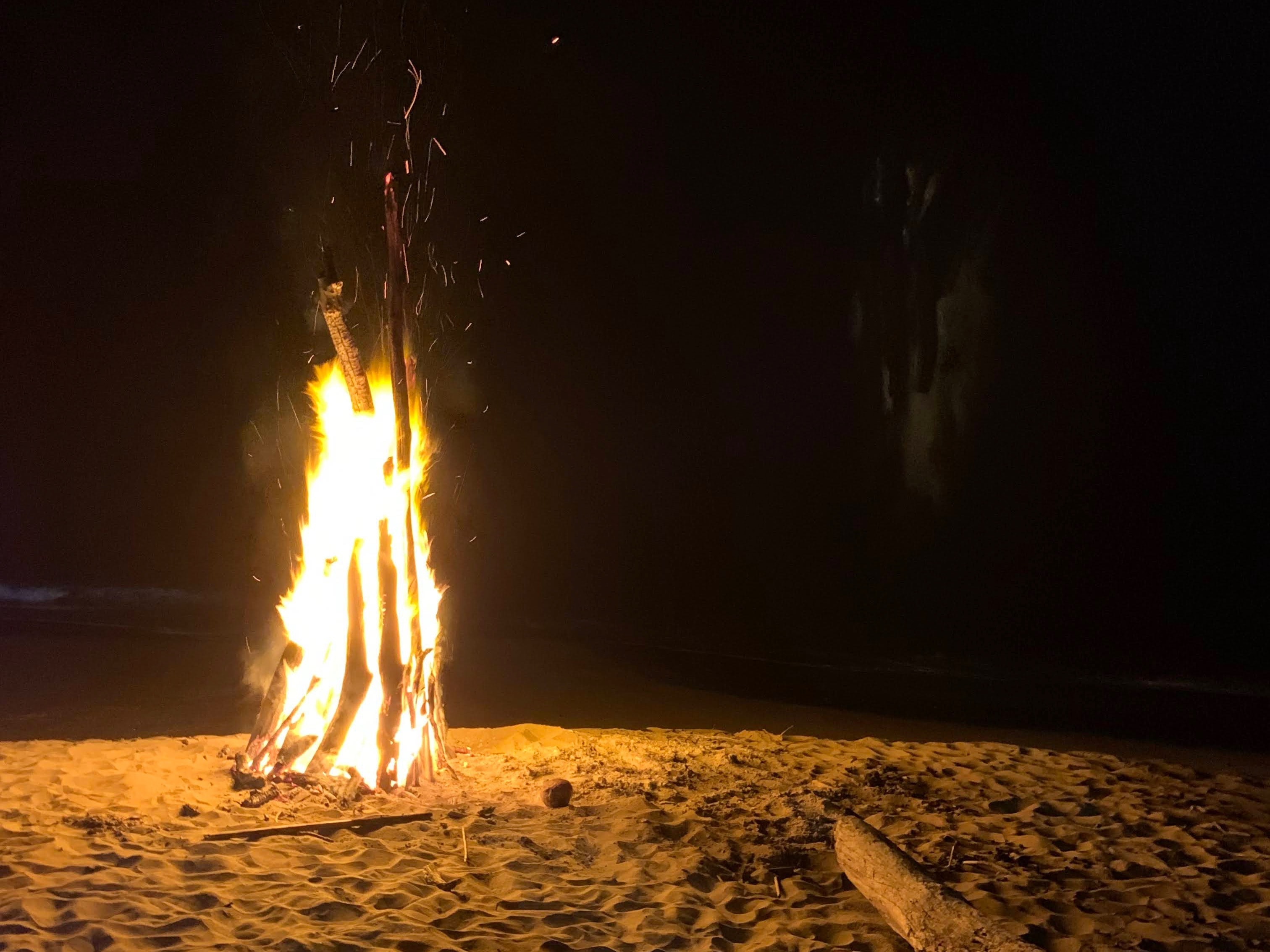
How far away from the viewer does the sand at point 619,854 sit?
12.5ft

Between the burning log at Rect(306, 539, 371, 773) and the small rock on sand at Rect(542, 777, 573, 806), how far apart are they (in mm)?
1248

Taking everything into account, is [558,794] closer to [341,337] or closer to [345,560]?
[345,560]

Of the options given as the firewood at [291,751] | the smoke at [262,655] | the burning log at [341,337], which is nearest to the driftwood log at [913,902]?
the firewood at [291,751]

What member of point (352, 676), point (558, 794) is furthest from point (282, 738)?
point (558, 794)

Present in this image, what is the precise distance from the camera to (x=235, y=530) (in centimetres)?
2008

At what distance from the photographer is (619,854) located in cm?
471

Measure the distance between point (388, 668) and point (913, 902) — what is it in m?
3.28

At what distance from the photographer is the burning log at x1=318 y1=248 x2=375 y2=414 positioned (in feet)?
16.9

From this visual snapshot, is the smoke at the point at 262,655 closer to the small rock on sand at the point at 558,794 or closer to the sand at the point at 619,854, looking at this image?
the sand at the point at 619,854

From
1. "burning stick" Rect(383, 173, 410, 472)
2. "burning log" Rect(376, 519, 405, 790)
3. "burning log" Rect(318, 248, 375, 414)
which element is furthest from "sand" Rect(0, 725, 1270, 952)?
"burning log" Rect(318, 248, 375, 414)

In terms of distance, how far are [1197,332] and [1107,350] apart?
131 centimetres

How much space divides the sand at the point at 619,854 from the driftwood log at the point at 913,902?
0.10m

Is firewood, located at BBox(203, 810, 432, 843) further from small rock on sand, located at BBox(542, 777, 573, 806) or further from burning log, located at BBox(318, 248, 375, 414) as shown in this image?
burning log, located at BBox(318, 248, 375, 414)

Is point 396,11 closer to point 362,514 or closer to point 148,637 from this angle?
point 362,514
